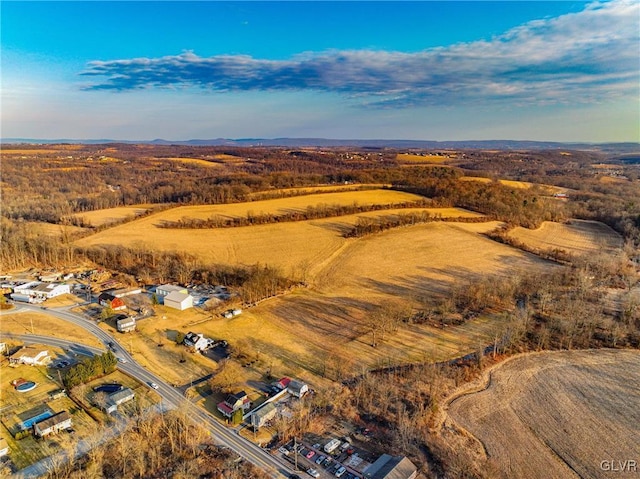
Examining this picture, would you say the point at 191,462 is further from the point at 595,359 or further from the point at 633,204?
the point at 633,204

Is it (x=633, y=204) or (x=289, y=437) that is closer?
(x=289, y=437)

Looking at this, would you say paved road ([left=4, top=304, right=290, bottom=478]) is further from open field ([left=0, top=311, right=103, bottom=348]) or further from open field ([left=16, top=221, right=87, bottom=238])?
open field ([left=16, top=221, right=87, bottom=238])

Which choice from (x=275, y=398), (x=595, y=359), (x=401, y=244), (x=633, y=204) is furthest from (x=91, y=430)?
(x=633, y=204)

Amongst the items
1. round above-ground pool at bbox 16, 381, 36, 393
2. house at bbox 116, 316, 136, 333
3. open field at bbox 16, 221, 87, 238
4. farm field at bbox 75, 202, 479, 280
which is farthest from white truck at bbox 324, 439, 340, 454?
open field at bbox 16, 221, 87, 238

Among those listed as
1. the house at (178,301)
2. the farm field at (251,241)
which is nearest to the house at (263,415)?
the house at (178,301)

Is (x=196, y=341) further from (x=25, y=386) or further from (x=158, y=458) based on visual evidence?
(x=158, y=458)

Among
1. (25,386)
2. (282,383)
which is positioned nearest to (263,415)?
(282,383)

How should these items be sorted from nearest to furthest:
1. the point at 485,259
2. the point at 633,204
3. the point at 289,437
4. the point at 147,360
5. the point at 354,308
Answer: the point at 289,437 < the point at 147,360 < the point at 354,308 < the point at 485,259 < the point at 633,204
